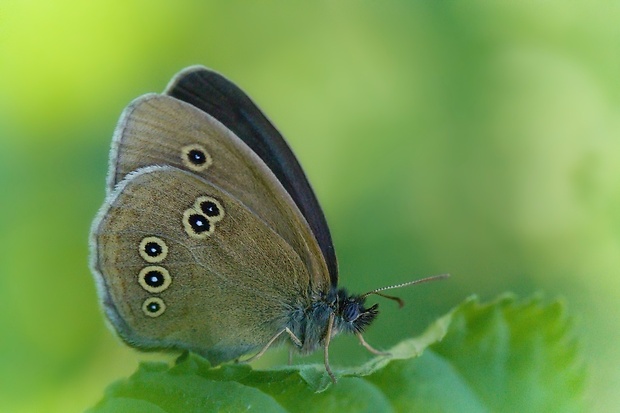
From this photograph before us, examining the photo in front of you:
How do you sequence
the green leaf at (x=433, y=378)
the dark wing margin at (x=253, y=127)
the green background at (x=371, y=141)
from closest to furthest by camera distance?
the green leaf at (x=433, y=378) < the dark wing margin at (x=253, y=127) < the green background at (x=371, y=141)

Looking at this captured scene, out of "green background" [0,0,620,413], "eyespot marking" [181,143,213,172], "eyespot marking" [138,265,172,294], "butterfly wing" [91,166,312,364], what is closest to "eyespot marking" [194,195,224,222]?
"butterfly wing" [91,166,312,364]

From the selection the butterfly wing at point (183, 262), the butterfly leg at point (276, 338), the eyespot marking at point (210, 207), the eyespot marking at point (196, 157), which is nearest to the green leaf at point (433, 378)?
the butterfly leg at point (276, 338)

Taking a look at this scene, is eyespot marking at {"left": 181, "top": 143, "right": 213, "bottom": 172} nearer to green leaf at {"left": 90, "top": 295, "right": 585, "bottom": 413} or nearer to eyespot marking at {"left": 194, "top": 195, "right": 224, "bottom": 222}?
eyespot marking at {"left": 194, "top": 195, "right": 224, "bottom": 222}

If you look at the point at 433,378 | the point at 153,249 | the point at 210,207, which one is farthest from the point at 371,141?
the point at 433,378

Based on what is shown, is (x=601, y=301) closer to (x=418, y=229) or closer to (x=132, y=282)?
(x=418, y=229)

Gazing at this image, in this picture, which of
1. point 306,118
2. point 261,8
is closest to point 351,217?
point 306,118

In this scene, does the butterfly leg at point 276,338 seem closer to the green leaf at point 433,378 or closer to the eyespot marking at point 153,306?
the eyespot marking at point 153,306
